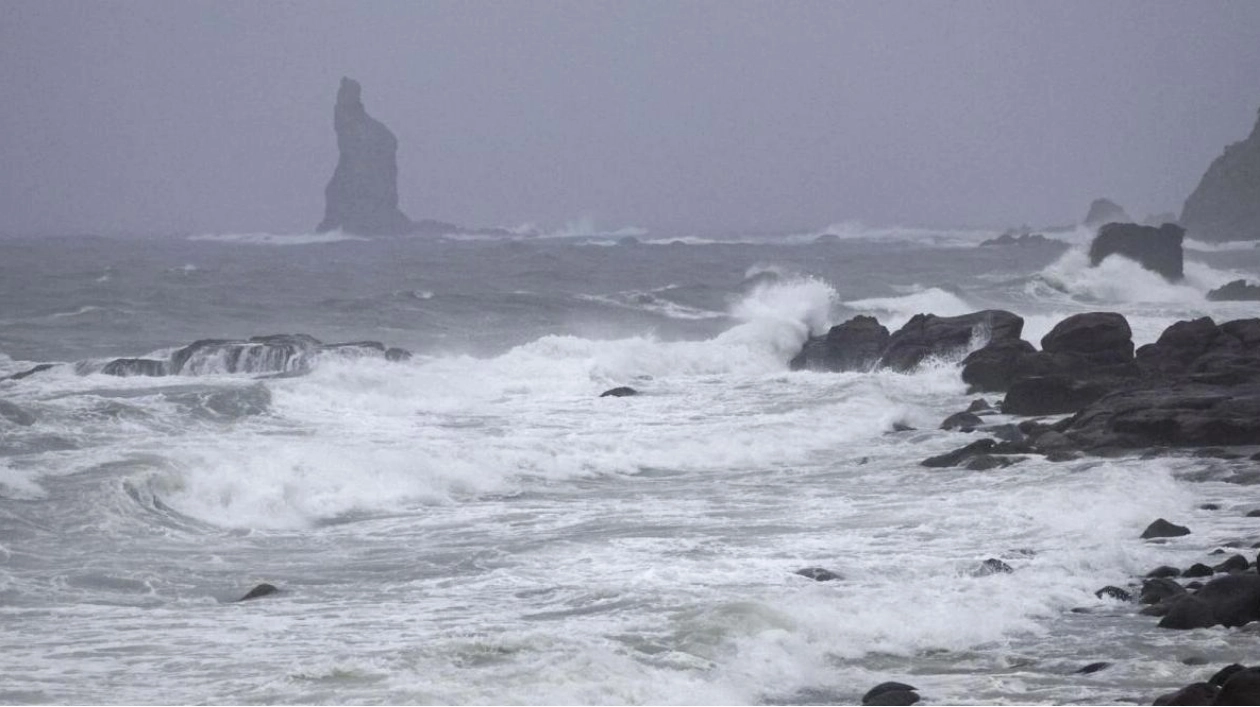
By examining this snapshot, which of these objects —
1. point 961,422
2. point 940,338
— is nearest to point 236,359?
point 940,338

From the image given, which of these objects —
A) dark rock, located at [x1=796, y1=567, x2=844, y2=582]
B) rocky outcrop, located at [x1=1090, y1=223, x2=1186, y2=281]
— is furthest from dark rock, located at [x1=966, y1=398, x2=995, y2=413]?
rocky outcrop, located at [x1=1090, y1=223, x2=1186, y2=281]

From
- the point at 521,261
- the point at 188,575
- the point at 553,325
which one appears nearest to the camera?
the point at 188,575

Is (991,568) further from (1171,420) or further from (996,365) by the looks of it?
(996,365)

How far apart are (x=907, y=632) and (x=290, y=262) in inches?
2338

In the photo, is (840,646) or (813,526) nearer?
(840,646)

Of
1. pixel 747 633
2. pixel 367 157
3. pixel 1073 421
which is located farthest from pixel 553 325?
pixel 367 157

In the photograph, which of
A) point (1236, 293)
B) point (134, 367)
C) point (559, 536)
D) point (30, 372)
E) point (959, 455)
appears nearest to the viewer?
point (559, 536)

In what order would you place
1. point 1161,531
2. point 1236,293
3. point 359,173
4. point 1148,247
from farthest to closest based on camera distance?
point 359,173 < point 1148,247 < point 1236,293 < point 1161,531

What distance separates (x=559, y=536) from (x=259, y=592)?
3467 mm

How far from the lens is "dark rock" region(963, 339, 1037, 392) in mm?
24984

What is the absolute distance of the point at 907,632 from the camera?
35.3 feet

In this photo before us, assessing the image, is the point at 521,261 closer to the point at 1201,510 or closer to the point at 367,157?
the point at 367,157

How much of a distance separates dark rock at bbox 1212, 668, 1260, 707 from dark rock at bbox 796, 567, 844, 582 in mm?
5011

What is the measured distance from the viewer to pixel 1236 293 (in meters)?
42.5
